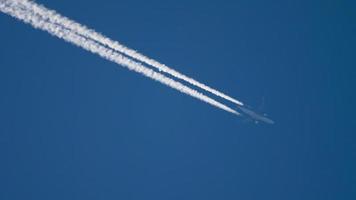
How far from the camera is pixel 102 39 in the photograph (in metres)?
11.6

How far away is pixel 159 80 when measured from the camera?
45.6ft

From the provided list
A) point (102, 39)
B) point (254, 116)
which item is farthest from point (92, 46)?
point (254, 116)

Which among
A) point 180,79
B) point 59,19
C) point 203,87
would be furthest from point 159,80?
point 59,19

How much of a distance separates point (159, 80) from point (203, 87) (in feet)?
5.54

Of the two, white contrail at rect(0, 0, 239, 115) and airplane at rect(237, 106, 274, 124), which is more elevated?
airplane at rect(237, 106, 274, 124)

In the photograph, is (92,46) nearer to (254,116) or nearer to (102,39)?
(102,39)

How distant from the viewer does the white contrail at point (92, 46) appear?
30.7 feet

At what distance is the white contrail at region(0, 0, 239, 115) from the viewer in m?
9.36

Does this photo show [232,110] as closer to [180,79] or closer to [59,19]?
[180,79]

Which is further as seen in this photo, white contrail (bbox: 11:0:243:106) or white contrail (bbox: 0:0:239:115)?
white contrail (bbox: 11:0:243:106)

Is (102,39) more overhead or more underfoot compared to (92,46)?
more overhead

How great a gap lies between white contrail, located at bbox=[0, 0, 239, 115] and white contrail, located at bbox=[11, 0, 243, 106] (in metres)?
0.10

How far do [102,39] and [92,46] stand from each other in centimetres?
35

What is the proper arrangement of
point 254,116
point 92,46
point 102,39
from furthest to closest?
1. point 254,116
2. point 102,39
3. point 92,46
